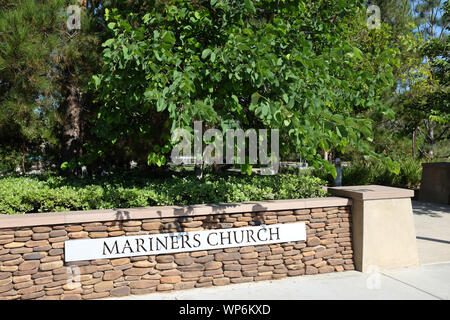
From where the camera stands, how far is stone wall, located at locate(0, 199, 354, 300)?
383 cm

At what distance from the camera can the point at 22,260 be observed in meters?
3.82

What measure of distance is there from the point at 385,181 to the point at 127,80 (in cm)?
1058

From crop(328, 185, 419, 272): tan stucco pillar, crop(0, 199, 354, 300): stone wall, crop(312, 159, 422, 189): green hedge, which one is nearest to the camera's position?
crop(0, 199, 354, 300): stone wall

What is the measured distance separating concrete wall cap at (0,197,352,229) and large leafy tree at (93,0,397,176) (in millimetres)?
774

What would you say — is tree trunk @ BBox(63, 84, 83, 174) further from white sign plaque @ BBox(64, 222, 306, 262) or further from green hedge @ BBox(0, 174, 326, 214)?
A: white sign plaque @ BBox(64, 222, 306, 262)

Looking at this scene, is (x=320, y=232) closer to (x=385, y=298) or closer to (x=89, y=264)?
(x=385, y=298)

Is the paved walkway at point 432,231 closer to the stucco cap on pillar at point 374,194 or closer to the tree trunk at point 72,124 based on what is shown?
the stucco cap on pillar at point 374,194

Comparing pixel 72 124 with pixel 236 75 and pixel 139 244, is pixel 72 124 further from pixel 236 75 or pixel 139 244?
pixel 236 75

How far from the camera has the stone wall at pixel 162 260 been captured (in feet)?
12.6

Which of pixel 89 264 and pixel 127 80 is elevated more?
pixel 127 80

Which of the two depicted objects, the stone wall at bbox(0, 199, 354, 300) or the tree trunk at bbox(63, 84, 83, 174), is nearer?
the stone wall at bbox(0, 199, 354, 300)

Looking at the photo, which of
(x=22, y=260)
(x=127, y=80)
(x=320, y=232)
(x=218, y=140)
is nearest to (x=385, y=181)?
(x=320, y=232)

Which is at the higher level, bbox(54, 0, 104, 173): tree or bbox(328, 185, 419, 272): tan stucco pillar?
bbox(54, 0, 104, 173): tree

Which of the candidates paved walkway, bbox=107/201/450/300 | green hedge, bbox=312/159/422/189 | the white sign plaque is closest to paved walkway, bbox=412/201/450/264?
paved walkway, bbox=107/201/450/300
